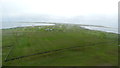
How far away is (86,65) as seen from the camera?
22688 mm

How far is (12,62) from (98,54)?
72.1 ft

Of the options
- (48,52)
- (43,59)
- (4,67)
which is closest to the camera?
(4,67)

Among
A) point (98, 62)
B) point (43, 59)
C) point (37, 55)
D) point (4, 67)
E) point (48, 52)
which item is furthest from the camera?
point (48, 52)

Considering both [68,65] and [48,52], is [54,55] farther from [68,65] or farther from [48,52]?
[68,65]

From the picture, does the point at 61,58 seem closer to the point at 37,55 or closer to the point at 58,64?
the point at 58,64

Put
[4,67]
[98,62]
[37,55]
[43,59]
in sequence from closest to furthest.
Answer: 1. [4,67]
2. [98,62]
3. [43,59]
4. [37,55]

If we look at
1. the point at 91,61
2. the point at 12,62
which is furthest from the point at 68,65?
the point at 12,62

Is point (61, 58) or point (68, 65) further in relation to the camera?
point (61, 58)

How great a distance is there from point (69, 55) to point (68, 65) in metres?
5.44

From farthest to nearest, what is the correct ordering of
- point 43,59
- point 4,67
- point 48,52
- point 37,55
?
point 48,52
point 37,55
point 43,59
point 4,67

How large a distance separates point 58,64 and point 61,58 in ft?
10.5

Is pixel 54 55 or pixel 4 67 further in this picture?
pixel 54 55

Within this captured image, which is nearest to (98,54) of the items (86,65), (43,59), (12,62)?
(86,65)

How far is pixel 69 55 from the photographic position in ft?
92.2
